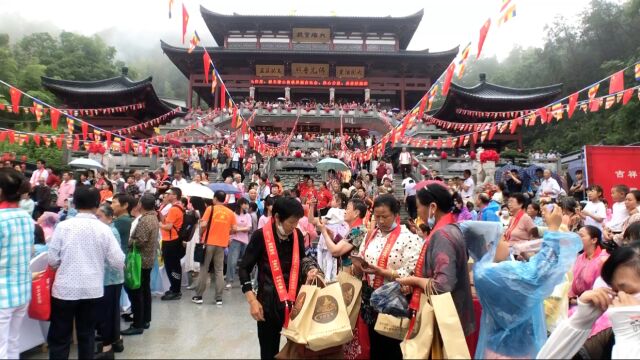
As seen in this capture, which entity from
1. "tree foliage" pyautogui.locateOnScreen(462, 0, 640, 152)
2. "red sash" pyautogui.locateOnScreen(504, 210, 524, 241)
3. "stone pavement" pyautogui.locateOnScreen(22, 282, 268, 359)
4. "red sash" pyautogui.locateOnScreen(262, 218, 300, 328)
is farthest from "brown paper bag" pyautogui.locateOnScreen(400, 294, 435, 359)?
"tree foliage" pyautogui.locateOnScreen(462, 0, 640, 152)

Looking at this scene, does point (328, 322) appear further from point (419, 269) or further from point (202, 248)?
point (202, 248)

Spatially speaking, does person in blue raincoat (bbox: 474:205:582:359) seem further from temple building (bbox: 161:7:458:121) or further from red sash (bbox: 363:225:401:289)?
temple building (bbox: 161:7:458:121)

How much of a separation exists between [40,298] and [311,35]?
32587 millimetres

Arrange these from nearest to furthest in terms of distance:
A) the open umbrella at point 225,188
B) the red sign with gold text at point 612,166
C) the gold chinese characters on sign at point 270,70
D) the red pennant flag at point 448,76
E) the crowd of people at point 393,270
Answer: the crowd of people at point 393,270, the red pennant flag at point 448,76, the open umbrella at point 225,188, the red sign with gold text at point 612,166, the gold chinese characters on sign at point 270,70

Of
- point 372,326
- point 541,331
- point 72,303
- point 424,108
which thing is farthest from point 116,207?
point 424,108

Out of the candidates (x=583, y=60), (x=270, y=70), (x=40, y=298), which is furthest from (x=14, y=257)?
(x=583, y=60)

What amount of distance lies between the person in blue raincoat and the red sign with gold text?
8.82m

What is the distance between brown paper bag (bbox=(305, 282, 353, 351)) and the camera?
2.85m

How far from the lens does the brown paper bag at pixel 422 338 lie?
230cm

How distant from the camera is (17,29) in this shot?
82.2 metres

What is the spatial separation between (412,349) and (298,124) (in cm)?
2826

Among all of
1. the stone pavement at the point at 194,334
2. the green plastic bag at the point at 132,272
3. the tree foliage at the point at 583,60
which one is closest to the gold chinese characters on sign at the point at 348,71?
the tree foliage at the point at 583,60

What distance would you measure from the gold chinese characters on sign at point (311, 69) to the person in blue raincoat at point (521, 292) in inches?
1237

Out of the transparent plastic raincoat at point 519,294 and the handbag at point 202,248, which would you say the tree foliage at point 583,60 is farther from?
the transparent plastic raincoat at point 519,294
